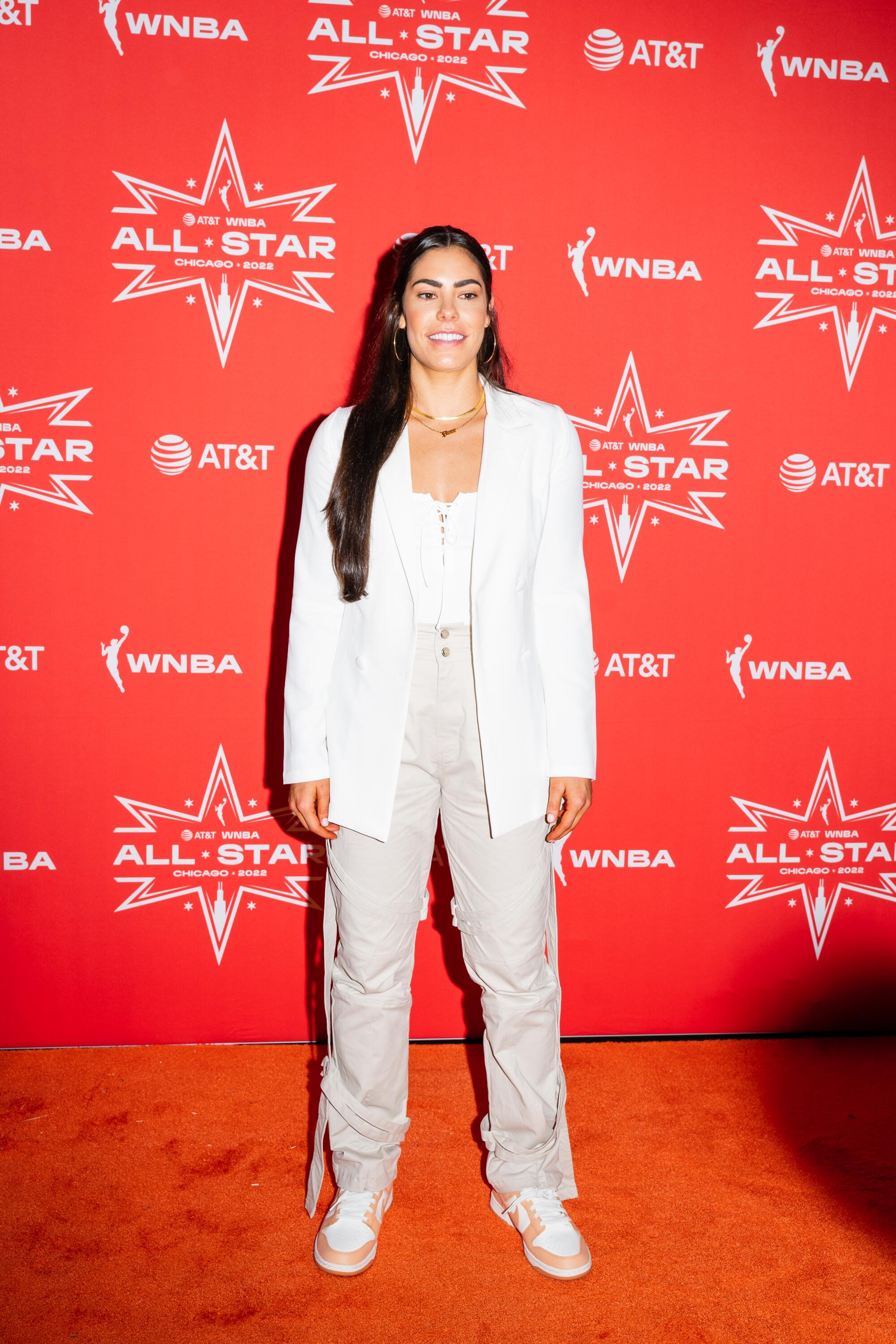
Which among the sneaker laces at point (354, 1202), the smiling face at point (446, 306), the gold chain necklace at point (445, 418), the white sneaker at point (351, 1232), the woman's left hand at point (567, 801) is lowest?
the white sneaker at point (351, 1232)

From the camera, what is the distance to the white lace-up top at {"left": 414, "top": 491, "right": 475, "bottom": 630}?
72.1 inches

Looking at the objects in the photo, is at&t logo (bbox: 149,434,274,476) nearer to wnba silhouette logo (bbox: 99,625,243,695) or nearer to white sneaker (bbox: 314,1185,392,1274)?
wnba silhouette logo (bbox: 99,625,243,695)

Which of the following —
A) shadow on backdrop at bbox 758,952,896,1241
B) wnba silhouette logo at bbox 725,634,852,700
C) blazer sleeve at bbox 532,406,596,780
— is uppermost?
blazer sleeve at bbox 532,406,596,780

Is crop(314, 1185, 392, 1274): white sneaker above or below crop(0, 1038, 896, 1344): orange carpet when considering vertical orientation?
above

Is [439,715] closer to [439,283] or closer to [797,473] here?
[439,283]

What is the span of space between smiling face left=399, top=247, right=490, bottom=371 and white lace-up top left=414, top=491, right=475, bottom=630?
31cm

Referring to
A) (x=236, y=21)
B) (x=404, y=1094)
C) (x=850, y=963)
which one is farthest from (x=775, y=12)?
(x=404, y=1094)

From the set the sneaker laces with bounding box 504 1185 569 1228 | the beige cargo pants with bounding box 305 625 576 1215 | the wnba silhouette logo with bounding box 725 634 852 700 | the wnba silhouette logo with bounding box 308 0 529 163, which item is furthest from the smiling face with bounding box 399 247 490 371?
the sneaker laces with bounding box 504 1185 569 1228

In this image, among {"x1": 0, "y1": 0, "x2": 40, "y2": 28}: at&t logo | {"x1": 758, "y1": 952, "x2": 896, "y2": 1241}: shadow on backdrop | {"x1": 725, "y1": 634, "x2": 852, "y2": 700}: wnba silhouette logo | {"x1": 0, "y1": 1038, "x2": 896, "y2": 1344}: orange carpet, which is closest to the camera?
{"x1": 0, "y1": 1038, "x2": 896, "y2": 1344}: orange carpet

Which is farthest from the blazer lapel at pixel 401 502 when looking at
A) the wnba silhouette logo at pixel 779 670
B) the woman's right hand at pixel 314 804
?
the wnba silhouette logo at pixel 779 670

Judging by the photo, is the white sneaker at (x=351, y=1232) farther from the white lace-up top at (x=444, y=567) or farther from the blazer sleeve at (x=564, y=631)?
the white lace-up top at (x=444, y=567)

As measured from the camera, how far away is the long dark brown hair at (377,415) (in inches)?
72.0

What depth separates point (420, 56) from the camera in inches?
93.0

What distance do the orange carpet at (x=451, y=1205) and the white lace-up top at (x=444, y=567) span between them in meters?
1.24
